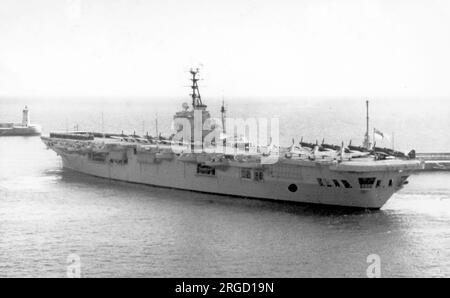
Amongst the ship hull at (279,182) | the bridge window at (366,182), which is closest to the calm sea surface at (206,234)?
the ship hull at (279,182)

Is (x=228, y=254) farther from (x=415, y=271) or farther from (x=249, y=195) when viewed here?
(x=249, y=195)

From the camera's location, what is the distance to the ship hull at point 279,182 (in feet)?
84.4

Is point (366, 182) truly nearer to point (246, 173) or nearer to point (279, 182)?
point (279, 182)

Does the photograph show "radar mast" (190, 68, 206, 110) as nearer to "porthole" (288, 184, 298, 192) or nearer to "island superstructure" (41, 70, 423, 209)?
"island superstructure" (41, 70, 423, 209)

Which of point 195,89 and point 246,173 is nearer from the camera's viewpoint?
point 246,173

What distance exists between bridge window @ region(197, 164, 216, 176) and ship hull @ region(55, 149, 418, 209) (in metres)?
0.17

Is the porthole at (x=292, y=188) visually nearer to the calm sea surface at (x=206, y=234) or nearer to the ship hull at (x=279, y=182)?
the ship hull at (x=279, y=182)

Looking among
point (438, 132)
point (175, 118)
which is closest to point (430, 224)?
point (175, 118)

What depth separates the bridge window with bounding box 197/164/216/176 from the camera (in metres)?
30.0

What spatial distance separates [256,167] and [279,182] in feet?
4.06

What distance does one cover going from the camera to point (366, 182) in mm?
25484

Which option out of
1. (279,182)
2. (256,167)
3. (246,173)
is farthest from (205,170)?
(279,182)

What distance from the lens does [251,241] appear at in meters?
21.0
